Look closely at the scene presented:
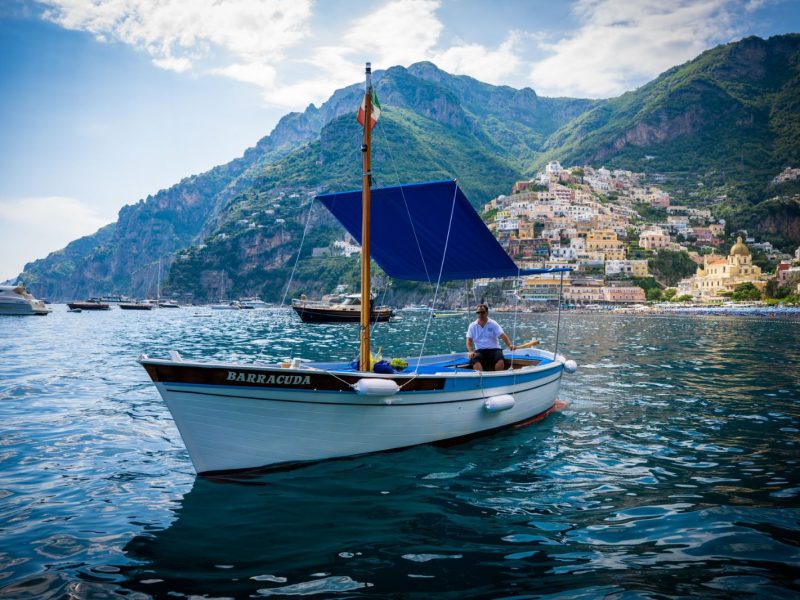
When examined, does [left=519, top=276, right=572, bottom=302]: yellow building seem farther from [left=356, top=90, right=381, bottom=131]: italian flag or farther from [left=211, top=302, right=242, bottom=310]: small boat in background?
[left=356, top=90, right=381, bottom=131]: italian flag

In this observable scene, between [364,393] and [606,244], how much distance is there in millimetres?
159815

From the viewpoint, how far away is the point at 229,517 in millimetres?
6156

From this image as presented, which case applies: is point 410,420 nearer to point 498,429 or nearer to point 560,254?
point 498,429

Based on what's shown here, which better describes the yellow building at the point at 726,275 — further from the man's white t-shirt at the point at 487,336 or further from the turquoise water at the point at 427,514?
the man's white t-shirt at the point at 487,336

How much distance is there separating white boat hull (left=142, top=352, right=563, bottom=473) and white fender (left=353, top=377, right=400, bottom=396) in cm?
18

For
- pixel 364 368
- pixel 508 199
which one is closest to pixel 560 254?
pixel 508 199

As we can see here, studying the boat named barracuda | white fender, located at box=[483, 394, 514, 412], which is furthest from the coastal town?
the boat named barracuda

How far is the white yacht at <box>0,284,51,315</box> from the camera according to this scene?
70875 mm

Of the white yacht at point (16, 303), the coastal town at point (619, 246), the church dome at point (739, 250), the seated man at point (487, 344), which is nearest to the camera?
the seated man at point (487, 344)

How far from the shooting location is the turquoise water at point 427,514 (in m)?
4.61

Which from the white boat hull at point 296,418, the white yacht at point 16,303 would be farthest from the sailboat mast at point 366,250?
the white yacht at point 16,303

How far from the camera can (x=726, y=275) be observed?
122750 mm

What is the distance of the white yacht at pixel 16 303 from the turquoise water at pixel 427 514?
7586cm

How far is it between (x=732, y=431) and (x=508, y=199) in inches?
7377
